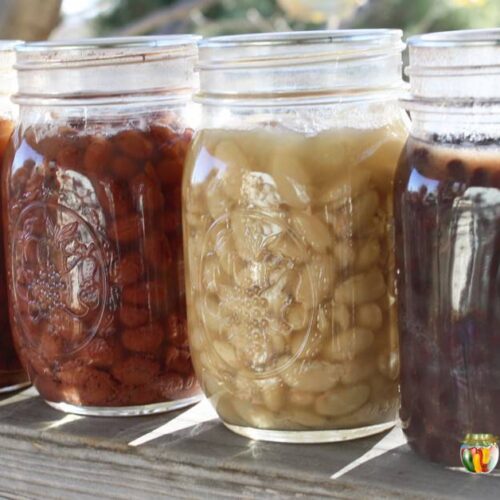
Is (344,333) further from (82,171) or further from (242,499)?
(82,171)

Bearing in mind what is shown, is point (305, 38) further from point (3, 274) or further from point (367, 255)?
point (3, 274)

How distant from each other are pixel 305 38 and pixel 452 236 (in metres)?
0.16

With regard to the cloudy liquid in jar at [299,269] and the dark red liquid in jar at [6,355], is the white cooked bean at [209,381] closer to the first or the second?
the cloudy liquid in jar at [299,269]

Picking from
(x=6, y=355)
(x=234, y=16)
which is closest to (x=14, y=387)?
(x=6, y=355)

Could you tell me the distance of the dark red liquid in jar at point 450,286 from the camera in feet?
2.12

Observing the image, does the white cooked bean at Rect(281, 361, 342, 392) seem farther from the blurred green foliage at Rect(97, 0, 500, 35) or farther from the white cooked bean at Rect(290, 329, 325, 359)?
the blurred green foliage at Rect(97, 0, 500, 35)

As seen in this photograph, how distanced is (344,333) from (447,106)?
17 cm

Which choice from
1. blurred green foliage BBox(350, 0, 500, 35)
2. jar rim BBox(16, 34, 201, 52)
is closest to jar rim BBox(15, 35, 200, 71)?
jar rim BBox(16, 34, 201, 52)

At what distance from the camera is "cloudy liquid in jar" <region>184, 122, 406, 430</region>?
0.72m

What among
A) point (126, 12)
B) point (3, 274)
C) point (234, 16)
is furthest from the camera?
point (126, 12)

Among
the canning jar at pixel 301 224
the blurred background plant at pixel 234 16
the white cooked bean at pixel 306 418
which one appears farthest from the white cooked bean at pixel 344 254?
the blurred background plant at pixel 234 16

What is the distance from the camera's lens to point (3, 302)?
0.93 meters

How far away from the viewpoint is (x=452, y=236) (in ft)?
2.15

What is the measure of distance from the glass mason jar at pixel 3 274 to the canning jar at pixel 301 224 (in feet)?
0.76
